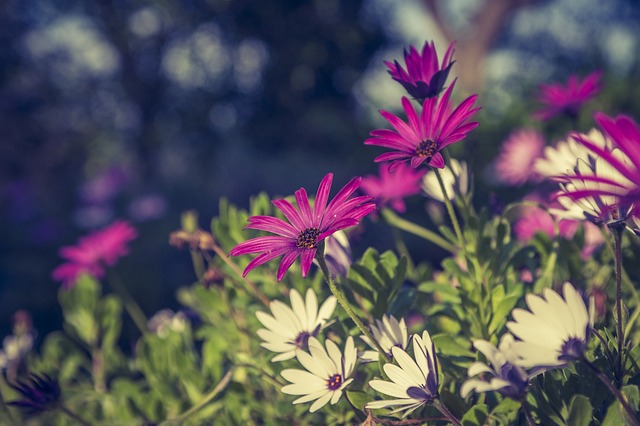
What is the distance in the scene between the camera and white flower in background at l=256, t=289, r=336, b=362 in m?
0.85

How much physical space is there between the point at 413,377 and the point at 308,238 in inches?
8.9

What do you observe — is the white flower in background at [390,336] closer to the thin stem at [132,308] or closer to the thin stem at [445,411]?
the thin stem at [445,411]

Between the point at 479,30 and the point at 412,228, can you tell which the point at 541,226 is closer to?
the point at 412,228

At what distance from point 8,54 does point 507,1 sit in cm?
773

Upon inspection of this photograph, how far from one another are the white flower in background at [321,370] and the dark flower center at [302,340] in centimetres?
7

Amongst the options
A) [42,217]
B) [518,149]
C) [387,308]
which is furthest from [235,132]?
[387,308]

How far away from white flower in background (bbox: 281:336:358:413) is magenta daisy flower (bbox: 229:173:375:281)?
0.43 ft

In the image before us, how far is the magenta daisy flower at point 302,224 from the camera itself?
75 cm

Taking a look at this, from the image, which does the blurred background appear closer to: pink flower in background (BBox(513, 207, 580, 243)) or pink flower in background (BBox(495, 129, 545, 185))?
pink flower in background (BBox(495, 129, 545, 185))

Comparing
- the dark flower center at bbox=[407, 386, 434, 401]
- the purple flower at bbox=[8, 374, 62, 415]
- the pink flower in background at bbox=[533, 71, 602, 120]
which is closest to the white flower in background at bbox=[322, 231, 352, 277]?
the dark flower center at bbox=[407, 386, 434, 401]

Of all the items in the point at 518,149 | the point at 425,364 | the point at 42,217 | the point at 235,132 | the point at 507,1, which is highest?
the point at 235,132

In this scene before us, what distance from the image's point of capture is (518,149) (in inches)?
98.7

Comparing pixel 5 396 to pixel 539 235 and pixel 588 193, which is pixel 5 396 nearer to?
pixel 539 235

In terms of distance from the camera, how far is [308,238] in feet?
2.53
